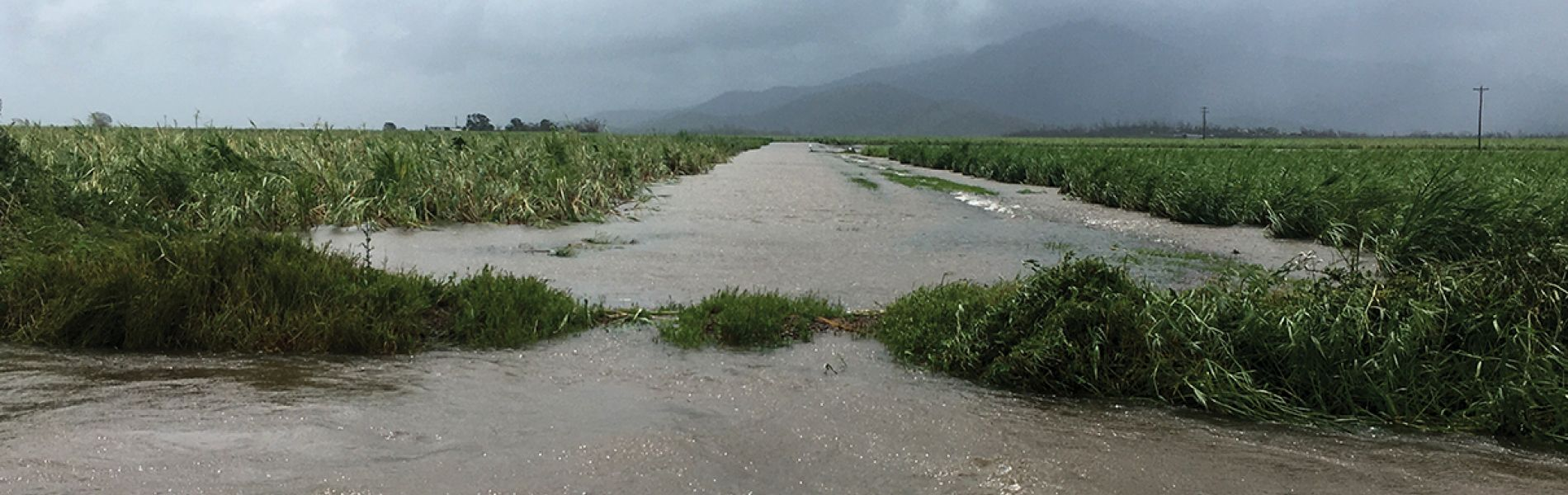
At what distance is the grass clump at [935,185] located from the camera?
2348 cm

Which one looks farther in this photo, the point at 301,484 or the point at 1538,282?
the point at 1538,282

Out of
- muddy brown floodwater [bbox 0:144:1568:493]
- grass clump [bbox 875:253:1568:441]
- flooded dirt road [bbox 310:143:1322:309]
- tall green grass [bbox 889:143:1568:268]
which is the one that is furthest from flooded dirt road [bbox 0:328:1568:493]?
tall green grass [bbox 889:143:1568:268]

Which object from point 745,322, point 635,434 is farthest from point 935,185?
point 635,434

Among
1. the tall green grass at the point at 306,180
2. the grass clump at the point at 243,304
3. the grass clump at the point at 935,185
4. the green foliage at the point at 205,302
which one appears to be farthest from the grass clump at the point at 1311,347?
the grass clump at the point at 935,185

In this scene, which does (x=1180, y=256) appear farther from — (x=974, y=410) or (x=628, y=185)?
(x=628, y=185)

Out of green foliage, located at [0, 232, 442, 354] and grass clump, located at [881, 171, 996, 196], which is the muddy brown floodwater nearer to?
green foliage, located at [0, 232, 442, 354]

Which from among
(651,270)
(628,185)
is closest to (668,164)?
(628,185)

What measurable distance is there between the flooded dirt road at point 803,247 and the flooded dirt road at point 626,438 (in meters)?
2.56

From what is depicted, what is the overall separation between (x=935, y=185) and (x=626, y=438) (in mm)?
22240

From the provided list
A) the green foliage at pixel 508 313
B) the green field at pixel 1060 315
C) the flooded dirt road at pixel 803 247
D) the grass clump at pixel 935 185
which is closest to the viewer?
the green field at pixel 1060 315

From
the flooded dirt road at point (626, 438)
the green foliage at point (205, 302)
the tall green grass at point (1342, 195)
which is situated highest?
the tall green grass at point (1342, 195)

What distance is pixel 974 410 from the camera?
16.0 ft

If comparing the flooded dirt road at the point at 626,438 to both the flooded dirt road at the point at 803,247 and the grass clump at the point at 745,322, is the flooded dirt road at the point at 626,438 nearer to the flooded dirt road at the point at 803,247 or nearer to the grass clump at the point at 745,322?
Answer: the grass clump at the point at 745,322

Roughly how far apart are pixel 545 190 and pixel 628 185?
521 centimetres
